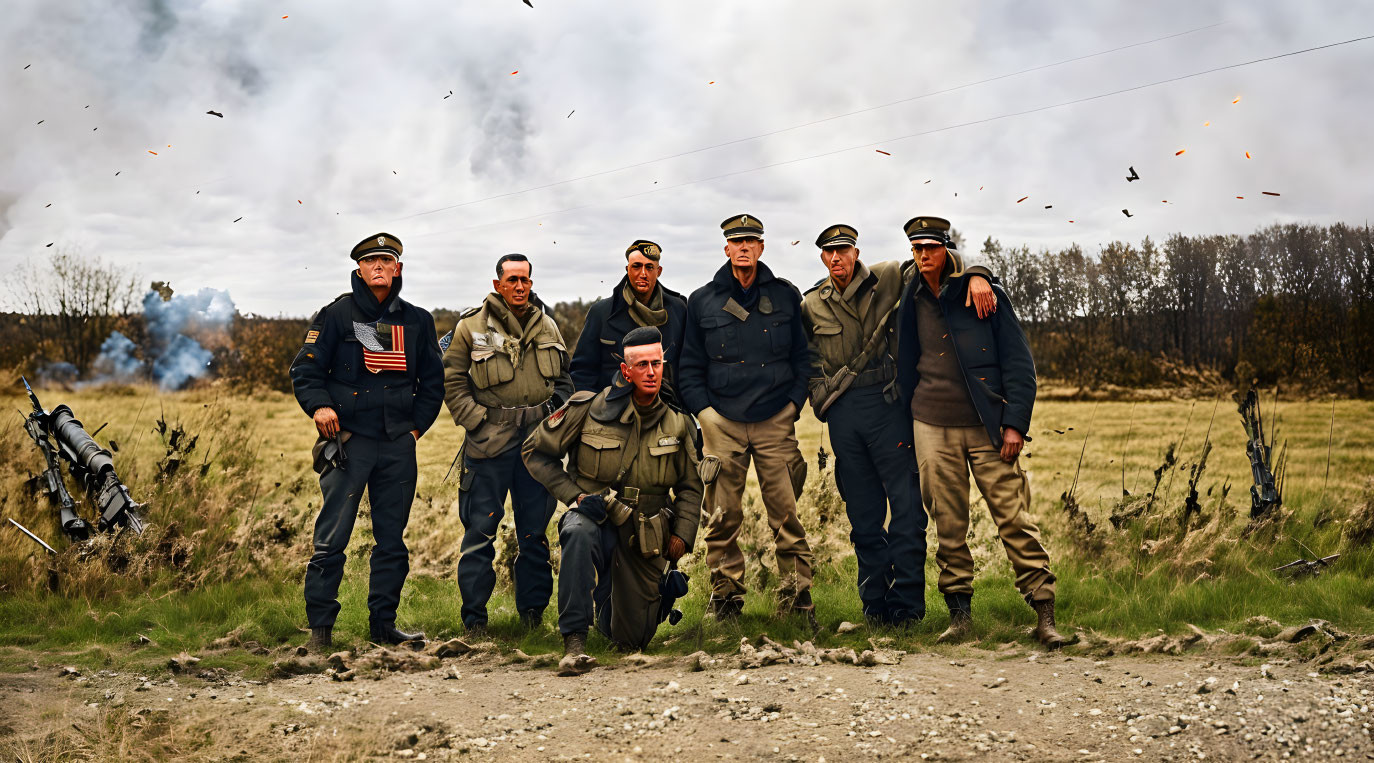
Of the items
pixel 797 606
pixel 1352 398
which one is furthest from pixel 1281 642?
pixel 1352 398

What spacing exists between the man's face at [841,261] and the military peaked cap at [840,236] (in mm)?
27

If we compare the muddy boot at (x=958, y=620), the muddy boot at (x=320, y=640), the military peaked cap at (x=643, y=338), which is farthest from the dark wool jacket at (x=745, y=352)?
the muddy boot at (x=320, y=640)

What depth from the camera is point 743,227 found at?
6.59 m

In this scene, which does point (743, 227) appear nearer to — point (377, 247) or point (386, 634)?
point (377, 247)

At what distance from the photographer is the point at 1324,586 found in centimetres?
678

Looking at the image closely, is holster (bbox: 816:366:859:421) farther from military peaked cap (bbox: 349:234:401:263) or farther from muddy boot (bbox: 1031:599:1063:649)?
military peaked cap (bbox: 349:234:401:263)

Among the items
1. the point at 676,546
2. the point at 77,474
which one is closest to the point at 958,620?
the point at 676,546

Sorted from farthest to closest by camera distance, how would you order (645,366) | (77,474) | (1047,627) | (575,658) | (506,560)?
(77,474)
(506,560)
(1047,627)
(645,366)
(575,658)

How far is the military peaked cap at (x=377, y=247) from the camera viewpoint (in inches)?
259

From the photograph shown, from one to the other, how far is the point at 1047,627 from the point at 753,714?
231 centimetres

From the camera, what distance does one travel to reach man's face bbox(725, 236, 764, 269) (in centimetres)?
659

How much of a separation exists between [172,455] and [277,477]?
1.42 meters

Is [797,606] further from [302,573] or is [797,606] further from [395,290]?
[302,573]

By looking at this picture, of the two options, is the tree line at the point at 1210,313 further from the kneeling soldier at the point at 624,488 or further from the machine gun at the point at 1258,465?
the kneeling soldier at the point at 624,488
